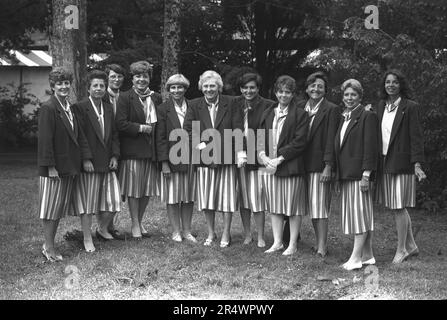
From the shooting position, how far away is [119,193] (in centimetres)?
714

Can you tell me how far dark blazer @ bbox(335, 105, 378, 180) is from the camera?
6195 millimetres

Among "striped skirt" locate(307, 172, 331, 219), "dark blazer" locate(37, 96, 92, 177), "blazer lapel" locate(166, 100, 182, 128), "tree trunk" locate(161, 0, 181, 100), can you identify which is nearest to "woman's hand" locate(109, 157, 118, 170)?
"dark blazer" locate(37, 96, 92, 177)

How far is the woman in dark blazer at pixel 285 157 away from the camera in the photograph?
664 centimetres

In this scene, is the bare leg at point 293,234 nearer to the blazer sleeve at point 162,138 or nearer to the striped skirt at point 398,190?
the striped skirt at point 398,190

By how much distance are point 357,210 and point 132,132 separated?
8.58 ft

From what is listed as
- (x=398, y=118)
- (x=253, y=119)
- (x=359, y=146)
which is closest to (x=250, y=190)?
(x=253, y=119)

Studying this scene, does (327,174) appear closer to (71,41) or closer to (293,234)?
(293,234)

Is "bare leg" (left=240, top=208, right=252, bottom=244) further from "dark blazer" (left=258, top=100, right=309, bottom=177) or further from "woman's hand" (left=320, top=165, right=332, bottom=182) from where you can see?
"woman's hand" (left=320, top=165, right=332, bottom=182)

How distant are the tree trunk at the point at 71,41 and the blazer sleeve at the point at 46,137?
11.6 ft

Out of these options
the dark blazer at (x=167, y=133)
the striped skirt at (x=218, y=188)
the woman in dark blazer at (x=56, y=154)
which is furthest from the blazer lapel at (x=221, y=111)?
the woman in dark blazer at (x=56, y=154)

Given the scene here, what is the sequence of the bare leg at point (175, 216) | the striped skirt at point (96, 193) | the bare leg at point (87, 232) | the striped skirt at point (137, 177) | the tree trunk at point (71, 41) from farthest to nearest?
the tree trunk at point (71, 41) < the bare leg at point (175, 216) < the striped skirt at point (137, 177) < the bare leg at point (87, 232) < the striped skirt at point (96, 193)

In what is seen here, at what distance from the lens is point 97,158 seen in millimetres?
6918

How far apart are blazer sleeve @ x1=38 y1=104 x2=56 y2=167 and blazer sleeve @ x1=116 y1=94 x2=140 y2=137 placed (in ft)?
2.85
